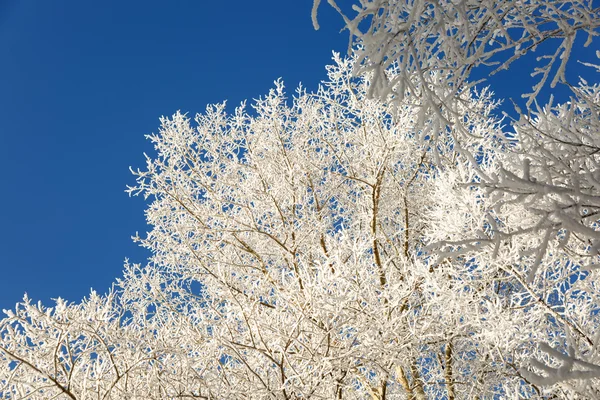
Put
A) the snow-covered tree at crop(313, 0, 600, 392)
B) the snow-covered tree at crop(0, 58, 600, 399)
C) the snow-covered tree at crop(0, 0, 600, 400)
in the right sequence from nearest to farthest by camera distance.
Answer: the snow-covered tree at crop(313, 0, 600, 392) < the snow-covered tree at crop(0, 0, 600, 400) < the snow-covered tree at crop(0, 58, 600, 399)

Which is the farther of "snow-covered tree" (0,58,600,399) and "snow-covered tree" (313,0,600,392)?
"snow-covered tree" (0,58,600,399)

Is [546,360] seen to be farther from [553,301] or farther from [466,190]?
[466,190]

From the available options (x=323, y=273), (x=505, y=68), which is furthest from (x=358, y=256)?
(x=505, y=68)

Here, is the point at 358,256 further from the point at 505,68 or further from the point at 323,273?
the point at 505,68

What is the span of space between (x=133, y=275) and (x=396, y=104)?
618 centimetres

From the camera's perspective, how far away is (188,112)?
7.83 metres

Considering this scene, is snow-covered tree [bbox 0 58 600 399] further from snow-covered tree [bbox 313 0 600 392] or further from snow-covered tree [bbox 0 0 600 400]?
snow-covered tree [bbox 313 0 600 392]

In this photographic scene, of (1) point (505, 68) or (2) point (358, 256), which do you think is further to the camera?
(2) point (358, 256)

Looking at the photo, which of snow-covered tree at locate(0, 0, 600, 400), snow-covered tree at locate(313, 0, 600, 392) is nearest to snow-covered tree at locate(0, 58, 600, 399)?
snow-covered tree at locate(0, 0, 600, 400)

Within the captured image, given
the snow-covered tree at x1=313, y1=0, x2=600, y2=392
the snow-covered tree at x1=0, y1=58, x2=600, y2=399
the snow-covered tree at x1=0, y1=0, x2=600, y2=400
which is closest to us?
the snow-covered tree at x1=313, y1=0, x2=600, y2=392

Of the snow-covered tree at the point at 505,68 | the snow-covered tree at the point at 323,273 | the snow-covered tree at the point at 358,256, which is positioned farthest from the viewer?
the snow-covered tree at the point at 323,273

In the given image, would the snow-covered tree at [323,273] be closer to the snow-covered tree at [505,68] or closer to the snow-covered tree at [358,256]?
the snow-covered tree at [358,256]

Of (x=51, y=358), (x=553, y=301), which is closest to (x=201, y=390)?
(x=51, y=358)

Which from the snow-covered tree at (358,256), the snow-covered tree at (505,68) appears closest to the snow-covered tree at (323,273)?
the snow-covered tree at (358,256)
